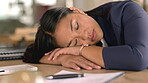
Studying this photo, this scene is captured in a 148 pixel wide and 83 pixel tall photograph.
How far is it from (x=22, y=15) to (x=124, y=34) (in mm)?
1519

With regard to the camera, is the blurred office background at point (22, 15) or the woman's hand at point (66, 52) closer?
the woman's hand at point (66, 52)

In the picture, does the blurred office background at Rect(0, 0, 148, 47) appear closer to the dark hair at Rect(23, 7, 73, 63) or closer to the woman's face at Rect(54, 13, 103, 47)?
the dark hair at Rect(23, 7, 73, 63)

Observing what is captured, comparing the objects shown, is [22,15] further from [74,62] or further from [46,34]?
[74,62]

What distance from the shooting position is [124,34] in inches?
41.5

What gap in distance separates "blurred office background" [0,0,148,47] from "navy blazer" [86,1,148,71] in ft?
3.49

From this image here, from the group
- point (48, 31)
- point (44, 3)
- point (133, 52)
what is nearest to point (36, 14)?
point (44, 3)

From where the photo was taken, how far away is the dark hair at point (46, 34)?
1.19 meters

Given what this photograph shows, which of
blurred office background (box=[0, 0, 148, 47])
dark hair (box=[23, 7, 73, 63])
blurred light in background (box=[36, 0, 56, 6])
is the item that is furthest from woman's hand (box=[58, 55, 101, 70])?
blurred light in background (box=[36, 0, 56, 6])

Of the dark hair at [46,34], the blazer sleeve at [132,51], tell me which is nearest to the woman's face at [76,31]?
the dark hair at [46,34]

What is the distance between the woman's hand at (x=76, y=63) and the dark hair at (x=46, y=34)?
0.17m

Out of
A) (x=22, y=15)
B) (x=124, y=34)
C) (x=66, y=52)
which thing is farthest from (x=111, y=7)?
(x=22, y=15)

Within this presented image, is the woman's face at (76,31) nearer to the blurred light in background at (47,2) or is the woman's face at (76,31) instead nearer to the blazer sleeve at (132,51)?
the blazer sleeve at (132,51)

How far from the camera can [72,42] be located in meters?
1.14

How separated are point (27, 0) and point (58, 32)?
130cm
